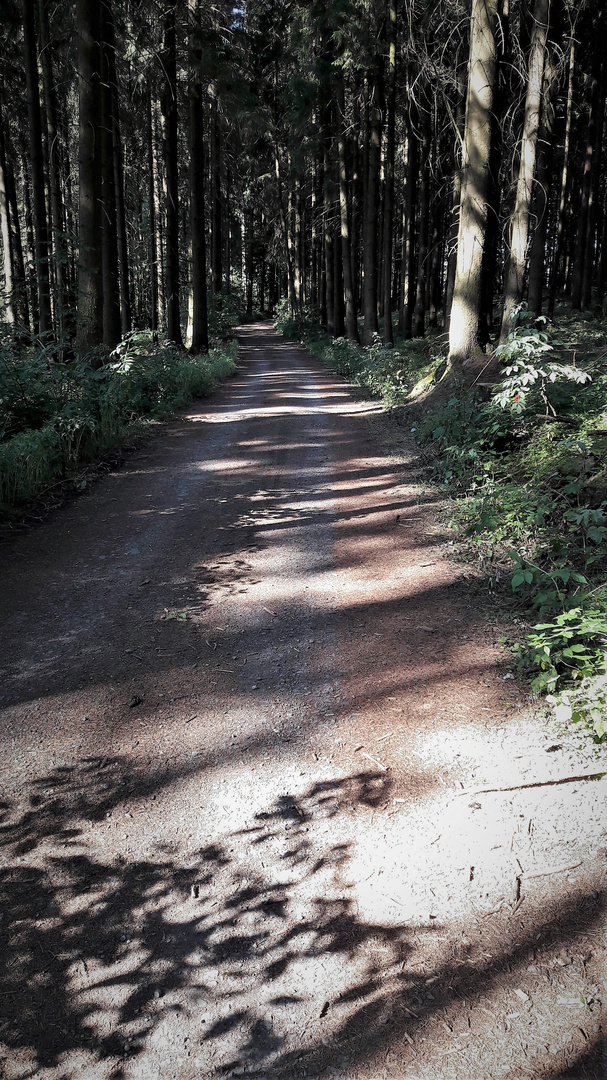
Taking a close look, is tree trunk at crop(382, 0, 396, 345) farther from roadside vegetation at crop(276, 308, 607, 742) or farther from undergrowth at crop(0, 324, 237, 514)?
roadside vegetation at crop(276, 308, 607, 742)

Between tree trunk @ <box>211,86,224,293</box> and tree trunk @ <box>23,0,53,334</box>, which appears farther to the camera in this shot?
tree trunk @ <box>211,86,224,293</box>

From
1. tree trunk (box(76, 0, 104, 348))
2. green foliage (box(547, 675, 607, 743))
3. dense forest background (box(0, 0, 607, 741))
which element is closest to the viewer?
green foliage (box(547, 675, 607, 743))

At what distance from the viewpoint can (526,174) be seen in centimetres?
1123

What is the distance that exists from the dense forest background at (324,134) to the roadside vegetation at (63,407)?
26.8 inches

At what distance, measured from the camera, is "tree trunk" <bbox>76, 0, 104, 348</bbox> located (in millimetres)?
11734

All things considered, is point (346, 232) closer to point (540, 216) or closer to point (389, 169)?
point (389, 169)

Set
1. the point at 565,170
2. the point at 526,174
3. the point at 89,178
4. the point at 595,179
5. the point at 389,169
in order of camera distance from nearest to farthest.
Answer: the point at 526,174, the point at 89,178, the point at 389,169, the point at 565,170, the point at 595,179

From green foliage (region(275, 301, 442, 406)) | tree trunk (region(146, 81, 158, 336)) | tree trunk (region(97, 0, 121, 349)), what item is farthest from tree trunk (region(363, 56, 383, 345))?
tree trunk (region(97, 0, 121, 349))

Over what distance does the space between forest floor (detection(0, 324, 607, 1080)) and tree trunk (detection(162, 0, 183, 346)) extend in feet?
49.7

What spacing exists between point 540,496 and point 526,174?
8.28m

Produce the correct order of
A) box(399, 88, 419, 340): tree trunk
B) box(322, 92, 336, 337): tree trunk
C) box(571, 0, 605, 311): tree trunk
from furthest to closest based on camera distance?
box(322, 92, 336, 337): tree trunk, box(571, 0, 605, 311): tree trunk, box(399, 88, 419, 340): tree trunk

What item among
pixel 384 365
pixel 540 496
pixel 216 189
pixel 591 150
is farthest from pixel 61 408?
pixel 216 189

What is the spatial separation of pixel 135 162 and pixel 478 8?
68.3ft

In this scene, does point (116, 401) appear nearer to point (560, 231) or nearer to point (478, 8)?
point (478, 8)
